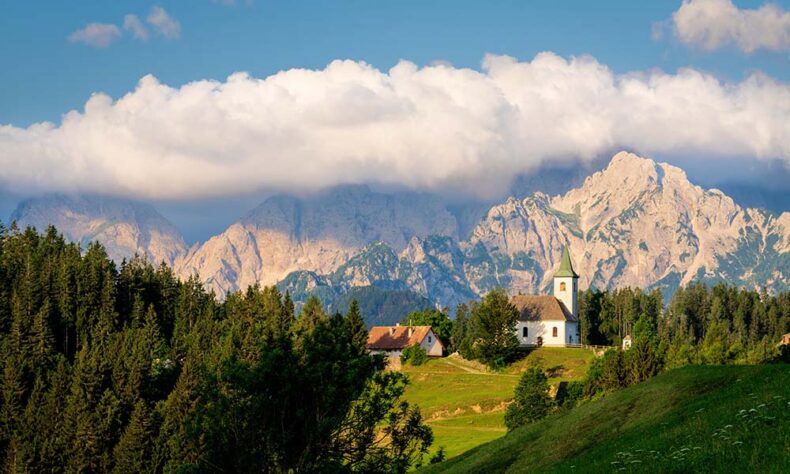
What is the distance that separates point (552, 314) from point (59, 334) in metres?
88.1

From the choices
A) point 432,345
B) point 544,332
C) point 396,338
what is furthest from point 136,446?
point 544,332

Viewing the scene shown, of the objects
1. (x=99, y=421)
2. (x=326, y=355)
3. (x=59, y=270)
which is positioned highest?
(x=59, y=270)

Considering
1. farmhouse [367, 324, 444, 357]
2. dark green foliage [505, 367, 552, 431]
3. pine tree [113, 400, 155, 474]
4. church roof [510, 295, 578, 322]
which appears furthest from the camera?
farmhouse [367, 324, 444, 357]

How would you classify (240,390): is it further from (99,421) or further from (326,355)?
(99,421)

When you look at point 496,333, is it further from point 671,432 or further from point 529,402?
point 671,432

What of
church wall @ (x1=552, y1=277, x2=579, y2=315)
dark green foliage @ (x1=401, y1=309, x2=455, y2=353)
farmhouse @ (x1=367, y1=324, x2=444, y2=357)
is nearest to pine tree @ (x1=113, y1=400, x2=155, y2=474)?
farmhouse @ (x1=367, y1=324, x2=444, y2=357)

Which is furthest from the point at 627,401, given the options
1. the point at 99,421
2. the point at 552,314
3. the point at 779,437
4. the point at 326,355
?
the point at 552,314

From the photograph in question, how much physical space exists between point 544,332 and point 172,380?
7506 cm

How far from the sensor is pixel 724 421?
32.9 meters

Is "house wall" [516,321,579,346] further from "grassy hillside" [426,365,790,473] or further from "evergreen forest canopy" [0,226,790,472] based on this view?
"grassy hillside" [426,365,790,473]

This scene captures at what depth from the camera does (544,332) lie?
176 metres

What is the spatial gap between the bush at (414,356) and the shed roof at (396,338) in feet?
30.8

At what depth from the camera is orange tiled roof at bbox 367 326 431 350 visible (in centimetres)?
17775

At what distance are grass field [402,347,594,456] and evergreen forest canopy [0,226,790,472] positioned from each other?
5694mm
